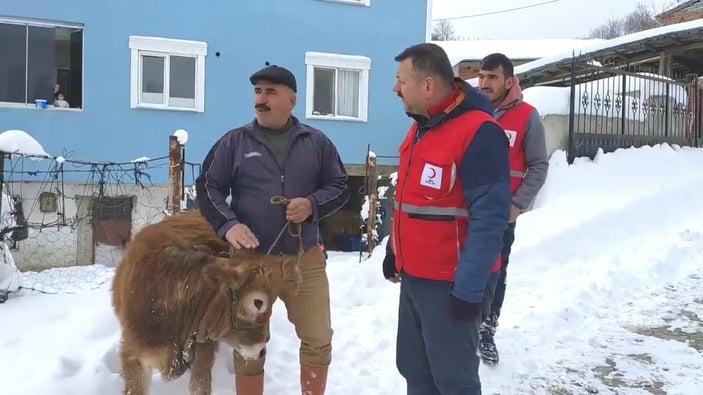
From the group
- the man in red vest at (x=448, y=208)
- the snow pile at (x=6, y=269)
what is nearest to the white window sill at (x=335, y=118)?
the snow pile at (x=6, y=269)

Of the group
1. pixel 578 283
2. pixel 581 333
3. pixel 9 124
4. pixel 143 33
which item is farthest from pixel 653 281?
pixel 9 124

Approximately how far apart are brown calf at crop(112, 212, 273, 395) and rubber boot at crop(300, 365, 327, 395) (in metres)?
0.42

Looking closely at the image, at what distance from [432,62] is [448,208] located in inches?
25.5

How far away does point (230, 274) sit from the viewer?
2838 millimetres

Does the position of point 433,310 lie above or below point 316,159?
below

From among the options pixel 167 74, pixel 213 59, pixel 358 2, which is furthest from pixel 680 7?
pixel 167 74

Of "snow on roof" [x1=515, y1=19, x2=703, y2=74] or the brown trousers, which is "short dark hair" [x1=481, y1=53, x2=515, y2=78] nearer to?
the brown trousers

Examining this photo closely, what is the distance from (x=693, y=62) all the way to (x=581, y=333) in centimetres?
1652

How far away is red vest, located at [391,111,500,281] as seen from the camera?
8.69 ft

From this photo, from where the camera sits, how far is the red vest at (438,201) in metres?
2.65

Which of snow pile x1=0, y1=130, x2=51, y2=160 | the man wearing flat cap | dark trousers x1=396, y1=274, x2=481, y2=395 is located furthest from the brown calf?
snow pile x1=0, y1=130, x2=51, y2=160

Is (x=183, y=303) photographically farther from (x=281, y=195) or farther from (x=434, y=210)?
(x=434, y=210)

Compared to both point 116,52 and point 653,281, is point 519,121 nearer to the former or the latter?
point 653,281

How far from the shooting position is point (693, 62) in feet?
60.6
